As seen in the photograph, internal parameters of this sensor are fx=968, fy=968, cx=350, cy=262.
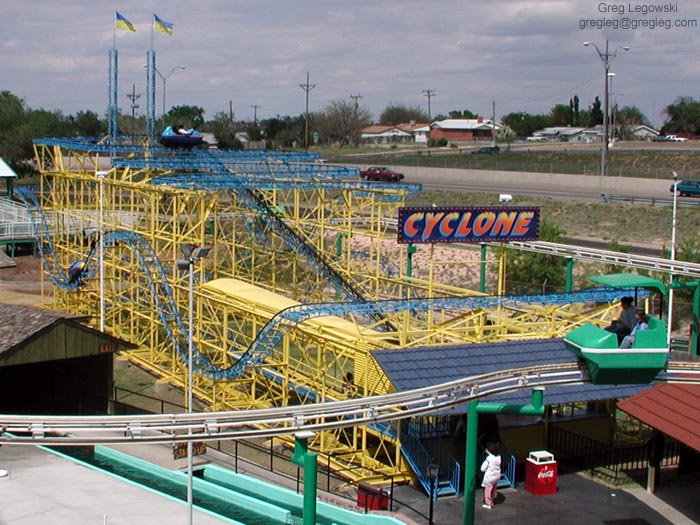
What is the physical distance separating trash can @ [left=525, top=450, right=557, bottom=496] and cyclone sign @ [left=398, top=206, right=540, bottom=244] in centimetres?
850

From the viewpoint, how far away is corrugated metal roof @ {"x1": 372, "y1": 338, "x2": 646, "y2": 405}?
21.2 m

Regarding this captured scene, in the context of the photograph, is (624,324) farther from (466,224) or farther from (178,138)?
(178,138)

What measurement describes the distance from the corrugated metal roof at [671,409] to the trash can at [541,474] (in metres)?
2.14

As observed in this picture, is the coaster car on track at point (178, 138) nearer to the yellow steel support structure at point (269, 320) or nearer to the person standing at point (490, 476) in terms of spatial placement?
the yellow steel support structure at point (269, 320)

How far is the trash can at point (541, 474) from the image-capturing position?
2095 cm

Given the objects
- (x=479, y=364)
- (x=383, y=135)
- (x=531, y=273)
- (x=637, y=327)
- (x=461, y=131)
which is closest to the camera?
(x=637, y=327)

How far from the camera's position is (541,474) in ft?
68.8

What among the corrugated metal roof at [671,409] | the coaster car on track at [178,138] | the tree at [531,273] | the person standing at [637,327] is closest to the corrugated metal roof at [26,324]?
the corrugated metal roof at [671,409]

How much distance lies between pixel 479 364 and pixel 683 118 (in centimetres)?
14102

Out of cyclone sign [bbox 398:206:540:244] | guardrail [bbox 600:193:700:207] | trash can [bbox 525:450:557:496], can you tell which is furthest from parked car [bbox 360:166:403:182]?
trash can [bbox 525:450:557:496]

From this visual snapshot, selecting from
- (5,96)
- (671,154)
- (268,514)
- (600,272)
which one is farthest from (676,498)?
(5,96)

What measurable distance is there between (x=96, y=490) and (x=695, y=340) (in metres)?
20.3

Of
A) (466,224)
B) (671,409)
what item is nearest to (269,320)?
(466,224)

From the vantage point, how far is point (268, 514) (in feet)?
65.6
